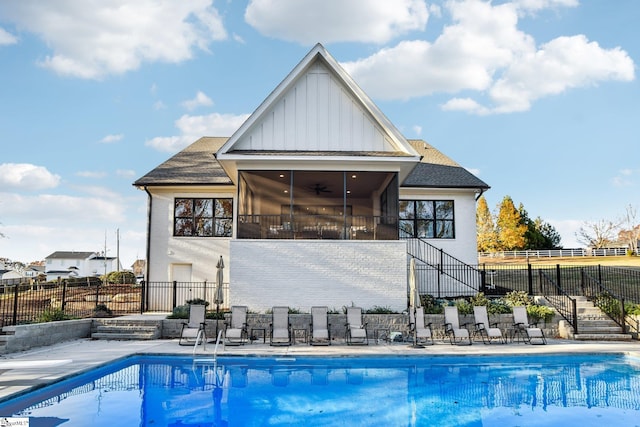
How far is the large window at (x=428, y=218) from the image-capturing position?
2061 centimetres

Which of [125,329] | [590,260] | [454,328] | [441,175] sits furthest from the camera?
[590,260]

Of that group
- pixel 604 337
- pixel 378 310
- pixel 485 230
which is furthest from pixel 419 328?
pixel 485 230

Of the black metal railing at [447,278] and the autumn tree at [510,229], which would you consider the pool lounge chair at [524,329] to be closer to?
the black metal railing at [447,278]

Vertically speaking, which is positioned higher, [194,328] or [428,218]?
[428,218]

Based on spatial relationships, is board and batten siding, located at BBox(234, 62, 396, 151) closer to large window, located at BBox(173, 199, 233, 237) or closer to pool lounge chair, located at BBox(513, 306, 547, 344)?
large window, located at BBox(173, 199, 233, 237)

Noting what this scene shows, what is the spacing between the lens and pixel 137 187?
20281 millimetres

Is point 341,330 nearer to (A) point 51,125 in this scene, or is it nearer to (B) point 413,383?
(B) point 413,383

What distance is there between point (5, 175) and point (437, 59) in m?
29.1

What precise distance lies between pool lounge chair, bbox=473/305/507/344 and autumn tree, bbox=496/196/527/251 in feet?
134

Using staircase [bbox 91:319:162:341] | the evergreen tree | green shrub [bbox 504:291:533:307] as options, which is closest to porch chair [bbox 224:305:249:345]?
staircase [bbox 91:319:162:341]

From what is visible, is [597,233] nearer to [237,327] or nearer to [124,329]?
[237,327]

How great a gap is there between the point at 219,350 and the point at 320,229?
5.65m

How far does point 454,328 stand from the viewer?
1441cm

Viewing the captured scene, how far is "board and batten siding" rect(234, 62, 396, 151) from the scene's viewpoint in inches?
654
